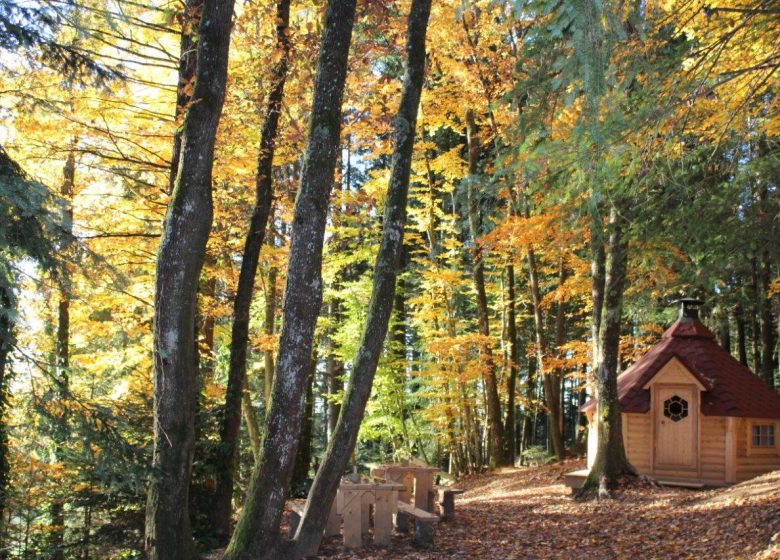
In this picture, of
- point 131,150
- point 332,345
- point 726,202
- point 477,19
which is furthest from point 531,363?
point 131,150

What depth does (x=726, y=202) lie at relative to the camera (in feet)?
32.0

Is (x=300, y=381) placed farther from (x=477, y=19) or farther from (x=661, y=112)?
(x=477, y=19)

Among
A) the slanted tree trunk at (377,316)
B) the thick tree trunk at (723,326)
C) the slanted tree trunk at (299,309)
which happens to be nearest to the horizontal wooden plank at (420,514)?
the slanted tree trunk at (377,316)

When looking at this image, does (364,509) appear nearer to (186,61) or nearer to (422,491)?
(422,491)

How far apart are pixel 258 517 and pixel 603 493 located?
6879 millimetres

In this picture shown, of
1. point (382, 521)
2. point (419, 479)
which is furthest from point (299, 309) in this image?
point (419, 479)

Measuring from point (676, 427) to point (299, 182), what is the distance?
9925mm

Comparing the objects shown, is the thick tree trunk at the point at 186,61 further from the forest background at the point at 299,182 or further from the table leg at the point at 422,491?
the table leg at the point at 422,491

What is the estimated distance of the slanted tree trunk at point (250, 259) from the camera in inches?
380

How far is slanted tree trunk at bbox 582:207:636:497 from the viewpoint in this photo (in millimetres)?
11758

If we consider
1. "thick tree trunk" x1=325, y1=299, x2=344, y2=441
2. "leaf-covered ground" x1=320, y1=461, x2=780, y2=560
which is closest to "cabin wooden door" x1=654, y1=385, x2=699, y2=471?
"leaf-covered ground" x1=320, y1=461, x2=780, y2=560

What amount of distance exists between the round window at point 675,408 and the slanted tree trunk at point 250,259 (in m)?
8.95

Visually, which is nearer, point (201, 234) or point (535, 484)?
point (201, 234)

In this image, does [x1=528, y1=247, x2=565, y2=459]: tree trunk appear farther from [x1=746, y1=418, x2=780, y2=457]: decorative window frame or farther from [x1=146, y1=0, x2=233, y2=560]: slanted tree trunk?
[x1=146, y1=0, x2=233, y2=560]: slanted tree trunk
